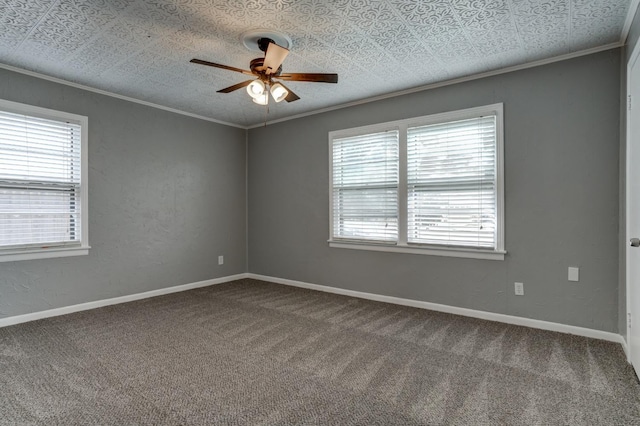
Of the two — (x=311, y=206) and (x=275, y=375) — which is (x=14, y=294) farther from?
(x=311, y=206)

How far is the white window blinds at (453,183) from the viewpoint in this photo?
3.45 m

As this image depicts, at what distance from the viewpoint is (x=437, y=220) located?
12.3ft

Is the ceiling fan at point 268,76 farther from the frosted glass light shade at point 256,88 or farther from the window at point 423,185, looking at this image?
the window at point 423,185

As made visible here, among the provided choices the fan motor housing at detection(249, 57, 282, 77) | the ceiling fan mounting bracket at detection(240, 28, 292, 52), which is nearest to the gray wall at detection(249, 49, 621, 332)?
the ceiling fan mounting bracket at detection(240, 28, 292, 52)

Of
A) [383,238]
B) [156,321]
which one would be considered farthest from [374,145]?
[156,321]

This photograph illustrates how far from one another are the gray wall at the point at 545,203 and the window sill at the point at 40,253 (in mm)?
3199

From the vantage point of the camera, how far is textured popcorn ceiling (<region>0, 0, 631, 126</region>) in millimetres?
2340

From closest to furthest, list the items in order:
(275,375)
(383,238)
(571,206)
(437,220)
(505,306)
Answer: (275,375) < (571,206) < (505,306) < (437,220) < (383,238)

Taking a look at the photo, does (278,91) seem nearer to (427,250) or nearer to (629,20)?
(427,250)

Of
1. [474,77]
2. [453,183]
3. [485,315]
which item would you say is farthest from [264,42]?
[485,315]

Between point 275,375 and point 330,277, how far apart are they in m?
2.38

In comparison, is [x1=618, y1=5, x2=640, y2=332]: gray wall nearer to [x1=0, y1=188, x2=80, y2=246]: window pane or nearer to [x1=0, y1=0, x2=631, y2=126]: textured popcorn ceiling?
[x1=0, y1=0, x2=631, y2=126]: textured popcorn ceiling

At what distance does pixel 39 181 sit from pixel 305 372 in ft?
10.8

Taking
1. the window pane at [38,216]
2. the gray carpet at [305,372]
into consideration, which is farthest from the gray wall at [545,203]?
the window pane at [38,216]
